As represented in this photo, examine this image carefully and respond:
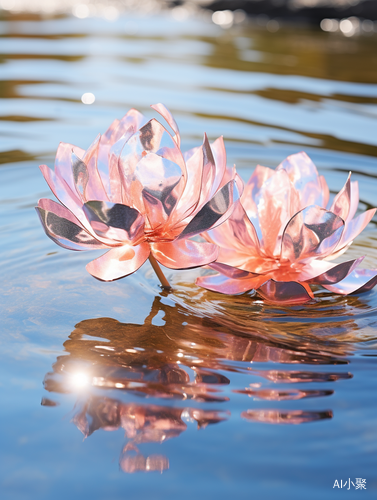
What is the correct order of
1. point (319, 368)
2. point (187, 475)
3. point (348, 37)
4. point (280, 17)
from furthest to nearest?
point (280, 17), point (348, 37), point (319, 368), point (187, 475)

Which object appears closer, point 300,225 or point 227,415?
point 227,415

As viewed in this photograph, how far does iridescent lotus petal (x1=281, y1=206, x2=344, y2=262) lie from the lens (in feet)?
4.02

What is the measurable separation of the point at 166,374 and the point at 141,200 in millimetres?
347

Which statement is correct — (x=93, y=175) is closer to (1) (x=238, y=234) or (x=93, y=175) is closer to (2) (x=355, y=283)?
(1) (x=238, y=234)

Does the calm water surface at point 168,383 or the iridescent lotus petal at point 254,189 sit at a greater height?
the iridescent lotus petal at point 254,189

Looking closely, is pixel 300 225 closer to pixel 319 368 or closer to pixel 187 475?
pixel 319 368

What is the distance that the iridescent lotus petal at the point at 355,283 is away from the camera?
4.51 ft

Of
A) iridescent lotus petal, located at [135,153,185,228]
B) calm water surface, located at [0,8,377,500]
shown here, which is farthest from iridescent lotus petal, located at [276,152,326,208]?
iridescent lotus petal, located at [135,153,185,228]

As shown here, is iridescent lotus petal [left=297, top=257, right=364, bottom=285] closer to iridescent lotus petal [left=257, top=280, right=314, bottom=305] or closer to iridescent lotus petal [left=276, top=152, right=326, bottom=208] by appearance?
iridescent lotus petal [left=257, top=280, right=314, bottom=305]

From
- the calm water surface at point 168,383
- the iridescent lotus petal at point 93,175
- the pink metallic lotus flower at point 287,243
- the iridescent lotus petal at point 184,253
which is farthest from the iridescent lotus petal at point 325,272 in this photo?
the iridescent lotus petal at point 93,175

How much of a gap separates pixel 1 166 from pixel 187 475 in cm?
201

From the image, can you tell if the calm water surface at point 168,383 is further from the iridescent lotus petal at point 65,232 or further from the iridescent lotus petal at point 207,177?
the iridescent lotus petal at point 207,177

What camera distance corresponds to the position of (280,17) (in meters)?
11.9

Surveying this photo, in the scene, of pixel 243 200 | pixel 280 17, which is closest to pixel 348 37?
pixel 280 17
